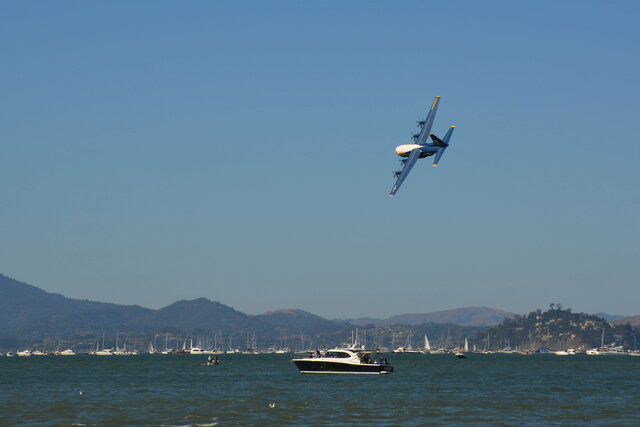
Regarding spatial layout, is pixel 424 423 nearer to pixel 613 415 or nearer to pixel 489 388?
pixel 613 415

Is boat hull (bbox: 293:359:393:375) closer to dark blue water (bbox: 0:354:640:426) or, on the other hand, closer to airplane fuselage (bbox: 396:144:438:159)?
dark blue water (bbox: 0:354:640:426)

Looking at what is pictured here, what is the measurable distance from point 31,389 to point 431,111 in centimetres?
7054

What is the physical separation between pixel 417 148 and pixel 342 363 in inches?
1966

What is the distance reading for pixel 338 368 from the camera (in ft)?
494

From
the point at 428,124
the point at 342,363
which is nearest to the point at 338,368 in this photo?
the point at 342,363

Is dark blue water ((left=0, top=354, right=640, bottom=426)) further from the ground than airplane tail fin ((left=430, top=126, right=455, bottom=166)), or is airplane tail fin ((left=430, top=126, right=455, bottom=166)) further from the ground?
airplane tail fin ((left=430, top=126, right=455, bottom=166))

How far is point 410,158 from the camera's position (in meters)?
112

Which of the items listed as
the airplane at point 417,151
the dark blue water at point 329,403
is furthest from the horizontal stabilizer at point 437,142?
the dark blue water at point 329,403

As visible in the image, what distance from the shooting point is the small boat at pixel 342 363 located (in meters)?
150

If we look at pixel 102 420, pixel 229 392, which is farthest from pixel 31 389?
pixel 102 420

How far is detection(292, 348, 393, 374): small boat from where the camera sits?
150 meters

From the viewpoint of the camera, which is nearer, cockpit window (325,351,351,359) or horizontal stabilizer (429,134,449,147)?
horizontal stabilizer (429,134,449,147)

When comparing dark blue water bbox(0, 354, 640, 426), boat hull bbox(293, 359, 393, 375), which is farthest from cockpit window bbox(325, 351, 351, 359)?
dark blue water bbox(0, 354, 640, 426)

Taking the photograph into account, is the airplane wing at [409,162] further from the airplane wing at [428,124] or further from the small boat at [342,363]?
the small boat at [342,363]
